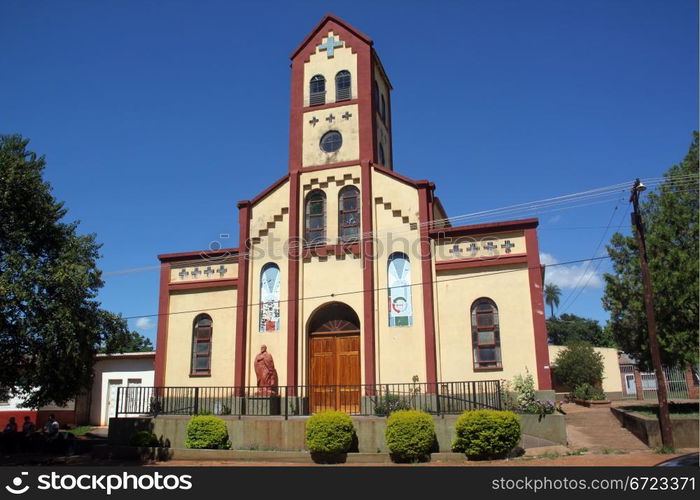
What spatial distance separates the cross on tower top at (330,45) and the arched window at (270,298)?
967 centimetres

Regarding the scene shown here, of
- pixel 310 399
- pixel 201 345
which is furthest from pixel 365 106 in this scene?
pixel 310 399

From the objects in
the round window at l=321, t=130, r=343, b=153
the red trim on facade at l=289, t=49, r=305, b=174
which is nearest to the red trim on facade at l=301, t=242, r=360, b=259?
the red trim on facade at l=289, t=49, r=305, b=174

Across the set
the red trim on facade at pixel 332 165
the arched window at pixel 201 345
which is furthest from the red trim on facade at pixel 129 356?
the red trim on facade at pixel 332 165

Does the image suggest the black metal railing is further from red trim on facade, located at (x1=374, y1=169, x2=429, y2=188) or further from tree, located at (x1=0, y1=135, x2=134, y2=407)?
red trim on facade, located at (x1=374, y1=169, x2=429, y2=188)

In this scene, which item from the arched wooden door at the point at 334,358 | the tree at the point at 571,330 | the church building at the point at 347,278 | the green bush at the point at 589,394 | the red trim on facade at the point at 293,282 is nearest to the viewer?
the church building at the point at 347,278

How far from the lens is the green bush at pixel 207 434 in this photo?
56.9 feet

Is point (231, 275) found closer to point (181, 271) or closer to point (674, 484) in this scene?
point (181, 271)

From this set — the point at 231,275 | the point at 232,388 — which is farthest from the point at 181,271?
the point at 232,388

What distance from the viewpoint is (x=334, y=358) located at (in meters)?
20.9

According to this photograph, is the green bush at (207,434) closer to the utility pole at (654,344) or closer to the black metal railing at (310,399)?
the black metal railing at (310,399)

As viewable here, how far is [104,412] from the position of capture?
30.0 metres

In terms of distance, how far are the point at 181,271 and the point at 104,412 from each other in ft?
38.7

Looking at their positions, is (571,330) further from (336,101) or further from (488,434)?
(488,434)

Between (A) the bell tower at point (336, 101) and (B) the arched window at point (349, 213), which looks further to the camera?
(A) the bell tower at point (336, 101)
